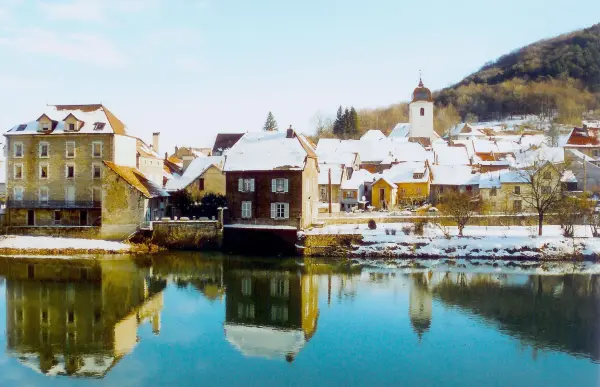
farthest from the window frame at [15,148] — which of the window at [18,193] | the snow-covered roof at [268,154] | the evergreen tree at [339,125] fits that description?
the evergreen tree at [339,125]

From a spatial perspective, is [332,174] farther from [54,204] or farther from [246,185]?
[54,204]

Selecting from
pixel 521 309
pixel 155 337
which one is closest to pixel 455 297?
pixel 521 309

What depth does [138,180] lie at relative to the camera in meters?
37.0

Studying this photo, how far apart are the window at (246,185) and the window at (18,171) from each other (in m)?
15.2

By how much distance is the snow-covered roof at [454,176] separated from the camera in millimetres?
48438

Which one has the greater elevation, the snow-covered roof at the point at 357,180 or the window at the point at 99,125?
the window at the point at 99,125

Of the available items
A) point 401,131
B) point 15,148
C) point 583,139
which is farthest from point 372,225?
point 401,131

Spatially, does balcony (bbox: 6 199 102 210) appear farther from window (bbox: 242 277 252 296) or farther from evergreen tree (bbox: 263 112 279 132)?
evergreen tree (bbox: 263 112 279 132)

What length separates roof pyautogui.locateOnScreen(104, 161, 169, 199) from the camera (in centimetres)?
3497

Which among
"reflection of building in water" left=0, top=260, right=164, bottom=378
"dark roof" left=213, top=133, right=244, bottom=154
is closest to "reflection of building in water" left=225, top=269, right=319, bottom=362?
"reflection of building in water" left=0, top=260, right=164, bottom=378

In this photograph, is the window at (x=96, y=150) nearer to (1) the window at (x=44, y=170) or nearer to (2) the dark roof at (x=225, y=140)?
(1) the window at (x=44, y=170)

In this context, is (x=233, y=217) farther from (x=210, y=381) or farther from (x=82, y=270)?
(x=210, y=381)

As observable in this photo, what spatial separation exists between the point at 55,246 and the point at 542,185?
34721 mm

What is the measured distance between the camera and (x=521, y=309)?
20.8 m
